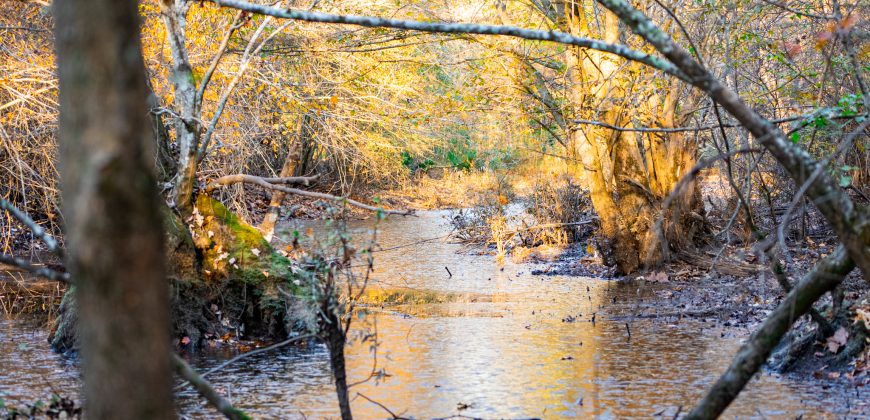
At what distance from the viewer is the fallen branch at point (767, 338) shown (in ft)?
14.3

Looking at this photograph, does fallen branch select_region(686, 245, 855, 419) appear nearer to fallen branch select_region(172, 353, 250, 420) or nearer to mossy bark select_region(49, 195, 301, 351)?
fallen branch select_region(172, 353, 250, 420)

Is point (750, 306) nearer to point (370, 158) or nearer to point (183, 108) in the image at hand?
point (183, 108)

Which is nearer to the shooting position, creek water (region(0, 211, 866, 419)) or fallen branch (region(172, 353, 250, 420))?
fallen branch (region(172, 353, 250, 420))

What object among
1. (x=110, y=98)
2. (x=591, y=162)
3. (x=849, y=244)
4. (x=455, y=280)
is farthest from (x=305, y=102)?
(x=110, y=98)

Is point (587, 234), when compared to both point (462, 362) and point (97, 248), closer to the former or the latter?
point (462, 362)

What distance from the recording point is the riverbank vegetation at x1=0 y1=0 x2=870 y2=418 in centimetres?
237

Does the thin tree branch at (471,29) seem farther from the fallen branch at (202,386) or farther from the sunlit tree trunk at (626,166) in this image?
the sunlit tree trunk at (626,166)

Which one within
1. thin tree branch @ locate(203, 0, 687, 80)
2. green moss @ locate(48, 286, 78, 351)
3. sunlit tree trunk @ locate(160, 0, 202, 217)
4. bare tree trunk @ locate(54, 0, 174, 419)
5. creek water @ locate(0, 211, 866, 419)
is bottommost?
creek water @ locate(0, 211, 866, 419)

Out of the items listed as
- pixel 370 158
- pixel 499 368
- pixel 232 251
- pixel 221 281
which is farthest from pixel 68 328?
pixel 370 158

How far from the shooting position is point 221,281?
10.7 m

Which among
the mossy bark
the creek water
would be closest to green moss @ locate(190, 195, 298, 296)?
the mossy bark

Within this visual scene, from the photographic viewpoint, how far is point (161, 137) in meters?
11.0

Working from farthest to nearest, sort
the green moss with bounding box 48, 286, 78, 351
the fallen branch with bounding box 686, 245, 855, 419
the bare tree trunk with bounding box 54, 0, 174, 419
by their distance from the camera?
the green moss with bounding box 48, 286, 78, 351 → the fallen branch with bounding box 686, 245, 855, 419 → the bare tree trunk with bounding box 54, 0, 174, 419

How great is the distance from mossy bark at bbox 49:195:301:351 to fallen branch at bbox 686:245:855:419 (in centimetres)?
692
